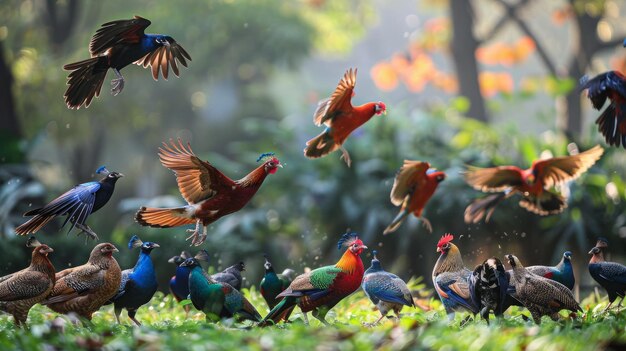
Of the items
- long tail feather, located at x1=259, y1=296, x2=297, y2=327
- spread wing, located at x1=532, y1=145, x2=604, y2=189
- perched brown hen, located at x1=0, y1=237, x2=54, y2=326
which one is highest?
perched brown hen, located at x1=0, y1=237, x2=54, y2=326

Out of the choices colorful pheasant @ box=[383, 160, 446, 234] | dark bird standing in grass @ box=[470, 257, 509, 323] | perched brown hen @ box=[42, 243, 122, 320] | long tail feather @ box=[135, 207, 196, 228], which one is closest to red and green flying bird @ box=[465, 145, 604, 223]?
colorful pheasant @ box=[383, 160, 446, 234]

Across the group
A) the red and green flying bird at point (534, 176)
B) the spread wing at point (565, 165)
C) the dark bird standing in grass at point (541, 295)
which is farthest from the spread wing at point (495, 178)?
the dark bird standing in grass at point (541, 295)

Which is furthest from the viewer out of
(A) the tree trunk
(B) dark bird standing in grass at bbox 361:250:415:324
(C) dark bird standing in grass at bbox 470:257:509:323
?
(A) the tree trunk

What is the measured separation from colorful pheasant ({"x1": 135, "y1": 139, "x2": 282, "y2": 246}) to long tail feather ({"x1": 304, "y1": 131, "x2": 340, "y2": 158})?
0.22 meters

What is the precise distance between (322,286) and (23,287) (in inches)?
78.4

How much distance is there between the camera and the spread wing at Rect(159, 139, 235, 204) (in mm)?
5105

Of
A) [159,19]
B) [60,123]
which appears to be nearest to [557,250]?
[60,123]

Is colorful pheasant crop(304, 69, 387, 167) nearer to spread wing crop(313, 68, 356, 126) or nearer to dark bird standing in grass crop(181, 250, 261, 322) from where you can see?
spread wing crop(313, 68, 356, 126)

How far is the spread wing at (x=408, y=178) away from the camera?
17.1 feet

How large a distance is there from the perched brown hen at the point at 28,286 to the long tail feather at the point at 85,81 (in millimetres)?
981

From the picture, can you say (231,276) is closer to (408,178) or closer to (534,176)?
(408,178)

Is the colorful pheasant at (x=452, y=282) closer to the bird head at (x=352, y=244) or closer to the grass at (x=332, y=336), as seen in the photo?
the grass at (x=332, y=336)

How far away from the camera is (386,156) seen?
11586 millimetres

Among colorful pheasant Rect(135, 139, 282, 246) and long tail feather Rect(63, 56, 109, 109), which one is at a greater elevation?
long tail feather Rect(63, 56, 109, 109)
